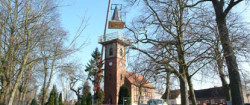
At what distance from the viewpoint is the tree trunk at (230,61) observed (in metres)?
7.66

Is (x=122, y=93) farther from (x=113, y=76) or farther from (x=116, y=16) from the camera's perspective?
(x=116, y=16)

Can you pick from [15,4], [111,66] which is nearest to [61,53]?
[15,4]

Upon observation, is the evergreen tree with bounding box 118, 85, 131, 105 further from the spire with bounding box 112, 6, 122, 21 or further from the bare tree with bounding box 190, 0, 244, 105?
the bare tree with bounding box 190, 0, 244, 105

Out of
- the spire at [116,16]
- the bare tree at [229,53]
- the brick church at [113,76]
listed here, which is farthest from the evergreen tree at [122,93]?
the bare tree at [229,53]

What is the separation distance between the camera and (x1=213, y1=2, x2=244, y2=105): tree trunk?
7.66 m

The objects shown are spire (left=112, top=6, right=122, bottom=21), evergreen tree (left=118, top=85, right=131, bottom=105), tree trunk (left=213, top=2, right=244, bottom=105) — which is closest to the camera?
tree trunk (left=213, top=2, right=244, bottom=105)

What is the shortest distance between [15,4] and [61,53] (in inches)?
133

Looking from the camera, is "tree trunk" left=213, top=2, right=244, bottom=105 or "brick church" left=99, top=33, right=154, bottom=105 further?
"brick church" left=99, top=33, right=154, bottom=105

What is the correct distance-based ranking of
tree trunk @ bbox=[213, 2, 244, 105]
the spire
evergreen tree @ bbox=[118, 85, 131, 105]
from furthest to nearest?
evergreen tree @ bbox=[118, 85, 131, 105] → the spire → tree trunk @ bbox=[213, 2, 244, 105]

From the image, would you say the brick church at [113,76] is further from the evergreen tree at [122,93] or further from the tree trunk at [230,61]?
the tree trunk at [230,61]

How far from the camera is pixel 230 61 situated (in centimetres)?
809

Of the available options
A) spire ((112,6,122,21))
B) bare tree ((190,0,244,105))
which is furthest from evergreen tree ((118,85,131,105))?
bare tree ((190,0,244,105))

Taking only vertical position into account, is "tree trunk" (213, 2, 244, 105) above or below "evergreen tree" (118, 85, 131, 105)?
above

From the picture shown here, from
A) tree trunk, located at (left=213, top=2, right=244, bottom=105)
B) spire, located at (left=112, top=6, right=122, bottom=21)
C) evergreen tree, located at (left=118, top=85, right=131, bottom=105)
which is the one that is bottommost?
evergreen tree, located at (left=118, top=85, right=131, bottom=105)
